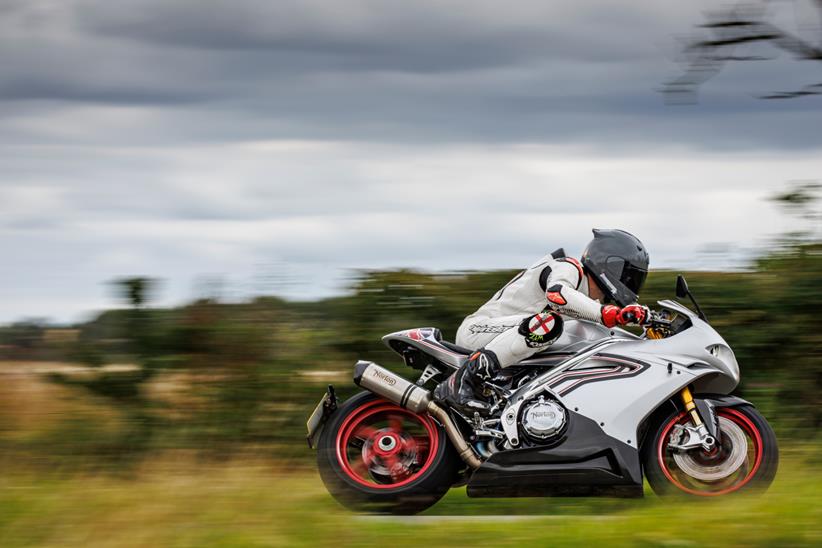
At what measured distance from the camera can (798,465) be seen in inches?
337

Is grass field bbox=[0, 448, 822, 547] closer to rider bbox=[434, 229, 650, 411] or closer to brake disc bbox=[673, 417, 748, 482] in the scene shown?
brake disc bbox=[673, 417, 748, 482]

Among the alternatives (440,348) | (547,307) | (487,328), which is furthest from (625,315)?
(440,348)

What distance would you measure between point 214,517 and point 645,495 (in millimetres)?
3079

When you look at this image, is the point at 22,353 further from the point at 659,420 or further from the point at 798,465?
the point at 798,465

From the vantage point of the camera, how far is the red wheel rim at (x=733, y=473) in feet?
24.5

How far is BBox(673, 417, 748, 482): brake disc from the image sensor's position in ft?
24.6

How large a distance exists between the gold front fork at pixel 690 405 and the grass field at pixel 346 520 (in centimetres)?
54

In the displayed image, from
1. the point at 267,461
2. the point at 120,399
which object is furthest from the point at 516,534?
the point at 120,399

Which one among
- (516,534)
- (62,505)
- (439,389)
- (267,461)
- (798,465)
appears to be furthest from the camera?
(267,461)

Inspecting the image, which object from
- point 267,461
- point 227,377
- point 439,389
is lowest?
point 267,461

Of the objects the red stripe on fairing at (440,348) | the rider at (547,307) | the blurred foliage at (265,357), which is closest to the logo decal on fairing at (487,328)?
the rider at (547,307)

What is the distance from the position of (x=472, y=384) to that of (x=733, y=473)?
175cm

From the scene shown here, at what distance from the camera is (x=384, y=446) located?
7.83 meters

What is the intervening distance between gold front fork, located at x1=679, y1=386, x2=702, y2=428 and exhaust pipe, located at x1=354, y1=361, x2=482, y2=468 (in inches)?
54.4
